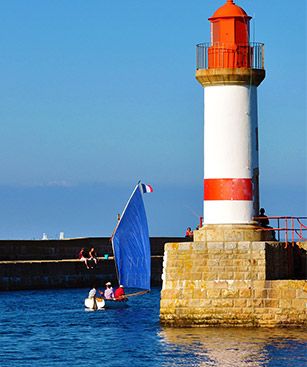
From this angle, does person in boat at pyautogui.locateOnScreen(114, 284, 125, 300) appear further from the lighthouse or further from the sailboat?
the lighthouse

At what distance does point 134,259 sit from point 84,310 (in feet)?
7.63

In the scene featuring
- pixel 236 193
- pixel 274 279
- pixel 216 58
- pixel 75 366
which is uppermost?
pixel 216 58

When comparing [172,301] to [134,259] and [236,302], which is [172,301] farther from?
[134,259]

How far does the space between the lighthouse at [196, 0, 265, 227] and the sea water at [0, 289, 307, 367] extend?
325 centimetres

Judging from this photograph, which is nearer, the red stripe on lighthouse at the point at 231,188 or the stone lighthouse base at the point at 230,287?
the stone lighthouse base at the point at 230,287

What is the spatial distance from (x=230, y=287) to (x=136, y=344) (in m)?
2.80

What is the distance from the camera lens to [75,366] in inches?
1222

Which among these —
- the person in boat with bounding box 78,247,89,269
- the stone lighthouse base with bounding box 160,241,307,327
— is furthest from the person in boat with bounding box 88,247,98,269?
the stone lighthouse base with bounding box 160,241,307,327

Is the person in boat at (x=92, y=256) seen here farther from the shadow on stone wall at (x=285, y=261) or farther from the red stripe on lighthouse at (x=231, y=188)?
the red stripe on lighthouse at (x=231, y=188)

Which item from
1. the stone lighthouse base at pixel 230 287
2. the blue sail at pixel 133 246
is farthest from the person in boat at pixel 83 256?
the stone lighthouse base at pixel 230 287

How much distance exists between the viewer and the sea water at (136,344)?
31.3m

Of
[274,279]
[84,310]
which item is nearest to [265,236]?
[274,279]

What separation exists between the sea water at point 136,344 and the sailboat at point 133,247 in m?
3.04

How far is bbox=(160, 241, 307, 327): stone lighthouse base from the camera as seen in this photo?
3412 centimetres
